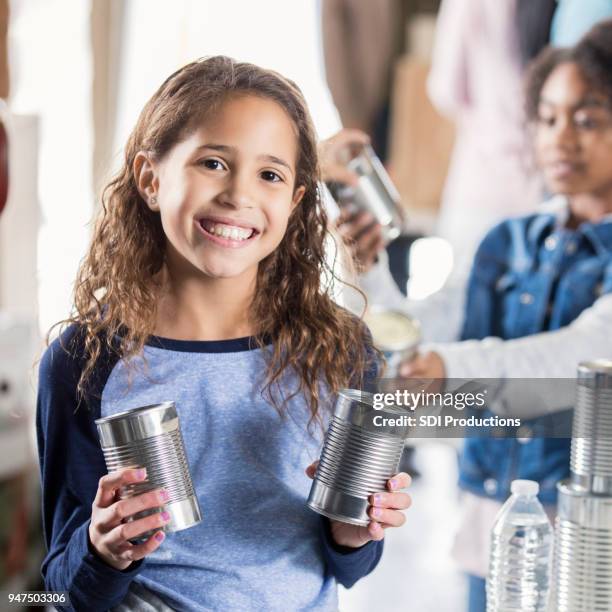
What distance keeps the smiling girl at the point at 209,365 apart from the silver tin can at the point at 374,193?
0.67ft

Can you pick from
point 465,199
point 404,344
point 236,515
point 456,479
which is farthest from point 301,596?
point 465,199

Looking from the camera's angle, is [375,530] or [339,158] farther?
[339,158]

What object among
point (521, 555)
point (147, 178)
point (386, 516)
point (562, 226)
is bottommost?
point (521, 555)

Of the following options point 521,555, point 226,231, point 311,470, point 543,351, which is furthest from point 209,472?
point 543,351

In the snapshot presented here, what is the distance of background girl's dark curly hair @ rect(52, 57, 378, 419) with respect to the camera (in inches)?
29.6

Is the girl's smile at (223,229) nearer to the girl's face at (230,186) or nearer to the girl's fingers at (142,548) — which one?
the girl's face at (230,186)

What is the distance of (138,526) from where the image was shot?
2.20 ft

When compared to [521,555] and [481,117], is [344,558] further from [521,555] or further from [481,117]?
[481,117]

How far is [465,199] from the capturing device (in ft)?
4.20

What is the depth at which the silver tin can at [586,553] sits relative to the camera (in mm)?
745

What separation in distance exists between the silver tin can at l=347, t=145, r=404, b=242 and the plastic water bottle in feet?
1.09

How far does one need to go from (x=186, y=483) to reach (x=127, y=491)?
4cm

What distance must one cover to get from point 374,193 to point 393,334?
A: 152mm

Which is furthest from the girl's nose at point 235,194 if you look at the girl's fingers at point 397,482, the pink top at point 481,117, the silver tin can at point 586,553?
the pink top at point 481,117
